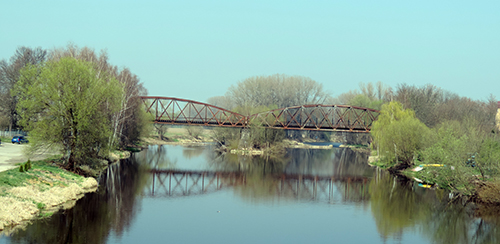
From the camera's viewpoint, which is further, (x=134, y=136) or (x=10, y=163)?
(x=134, y=136)

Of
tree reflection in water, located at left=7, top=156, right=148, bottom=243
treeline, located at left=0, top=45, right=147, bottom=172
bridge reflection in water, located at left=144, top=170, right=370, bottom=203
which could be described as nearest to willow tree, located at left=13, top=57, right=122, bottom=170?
treeline, located at left=0, top=45, right=147, bottom=172

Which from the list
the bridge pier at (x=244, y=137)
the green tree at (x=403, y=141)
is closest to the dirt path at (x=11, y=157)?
the green tree at (x=403, y=141)

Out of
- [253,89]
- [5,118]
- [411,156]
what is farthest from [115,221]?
[253,89]

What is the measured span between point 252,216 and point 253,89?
315 ft

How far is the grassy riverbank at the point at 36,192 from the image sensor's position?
25.8m

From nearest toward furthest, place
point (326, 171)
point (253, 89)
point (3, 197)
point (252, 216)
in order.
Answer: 1. point (3, 197)
2. point (252, 216)
3. point (326, 171)
4. point (253, 89)

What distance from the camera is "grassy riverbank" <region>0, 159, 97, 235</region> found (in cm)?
2584

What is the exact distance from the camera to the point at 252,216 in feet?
106

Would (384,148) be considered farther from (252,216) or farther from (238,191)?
(252,216)

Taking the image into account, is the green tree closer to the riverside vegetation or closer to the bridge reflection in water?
the bridge reflection in water

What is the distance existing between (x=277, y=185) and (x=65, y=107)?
20949mm

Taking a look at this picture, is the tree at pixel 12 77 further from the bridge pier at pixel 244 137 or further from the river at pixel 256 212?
the bridge pier at pixel 244 137

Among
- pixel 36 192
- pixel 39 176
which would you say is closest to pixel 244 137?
pixel 39 176

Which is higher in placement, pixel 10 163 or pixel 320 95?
pixel 320 95
